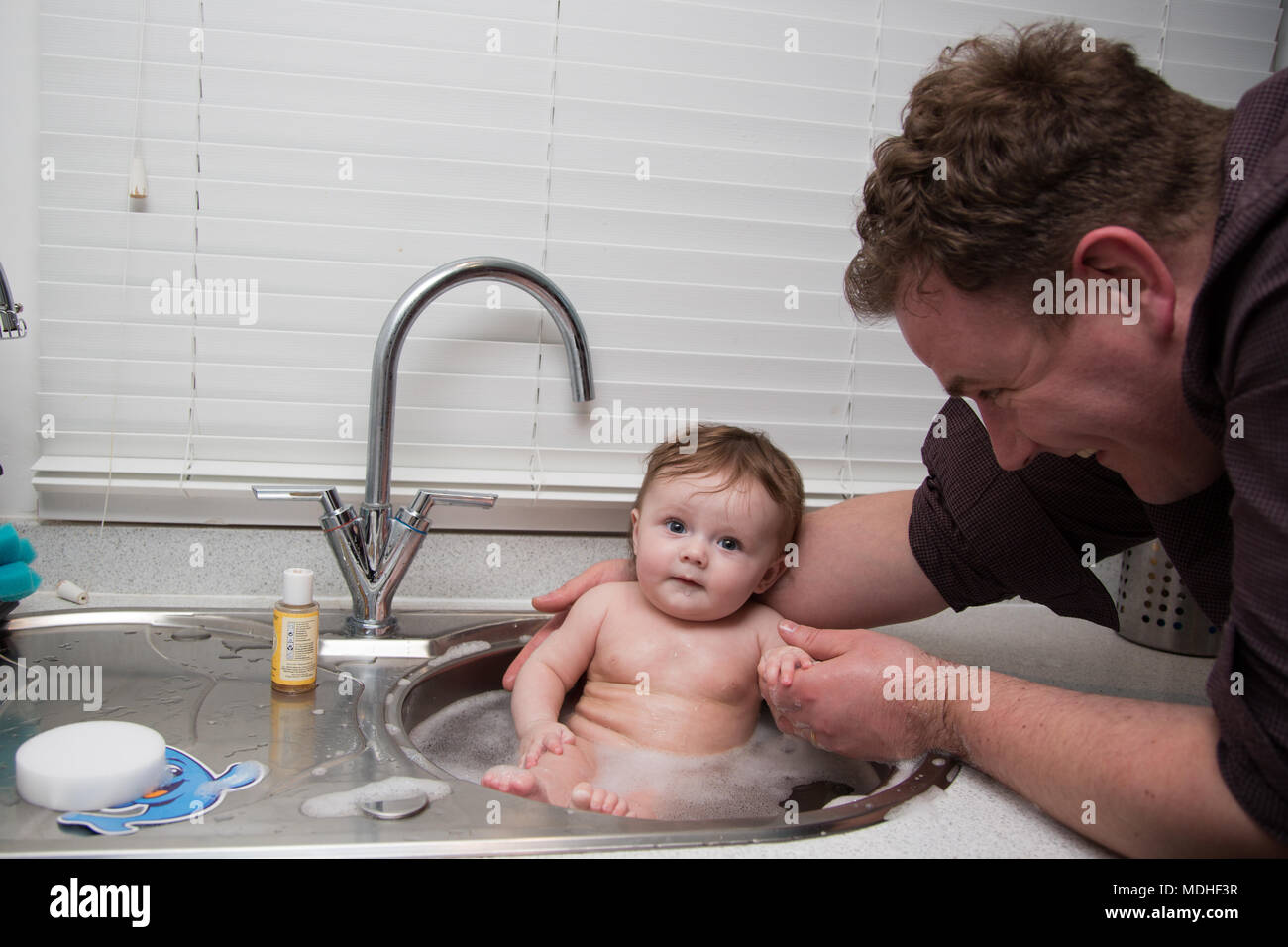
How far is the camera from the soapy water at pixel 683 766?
1.03 m

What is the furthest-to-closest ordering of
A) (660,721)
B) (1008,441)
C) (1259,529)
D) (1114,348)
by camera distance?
(660,721) → (1008,441) → (1114,348) → (1259,529)

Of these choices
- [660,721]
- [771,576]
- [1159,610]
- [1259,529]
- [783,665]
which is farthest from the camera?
[1159,610]

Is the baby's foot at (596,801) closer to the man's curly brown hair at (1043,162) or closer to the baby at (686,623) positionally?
the baby at (686,623)

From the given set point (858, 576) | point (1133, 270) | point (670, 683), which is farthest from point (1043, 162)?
point (670, 683)

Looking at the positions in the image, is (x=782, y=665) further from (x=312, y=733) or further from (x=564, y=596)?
(x=312, y=733)

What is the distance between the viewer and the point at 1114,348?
0.76 m

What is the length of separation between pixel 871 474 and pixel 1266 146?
830mm

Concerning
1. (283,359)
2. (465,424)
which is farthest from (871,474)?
(283,359)

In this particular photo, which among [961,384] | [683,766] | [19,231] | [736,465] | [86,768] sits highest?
[19,231]

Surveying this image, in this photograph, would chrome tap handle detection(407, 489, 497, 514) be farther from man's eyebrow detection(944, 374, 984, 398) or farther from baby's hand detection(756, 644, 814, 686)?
man's eyebrow detection(944, 374, 984, 398)

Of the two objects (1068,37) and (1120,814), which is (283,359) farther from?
(1120,814)

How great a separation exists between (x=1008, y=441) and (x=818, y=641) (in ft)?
0.97

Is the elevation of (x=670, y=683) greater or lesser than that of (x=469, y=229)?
lesser

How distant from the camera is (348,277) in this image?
128cm
